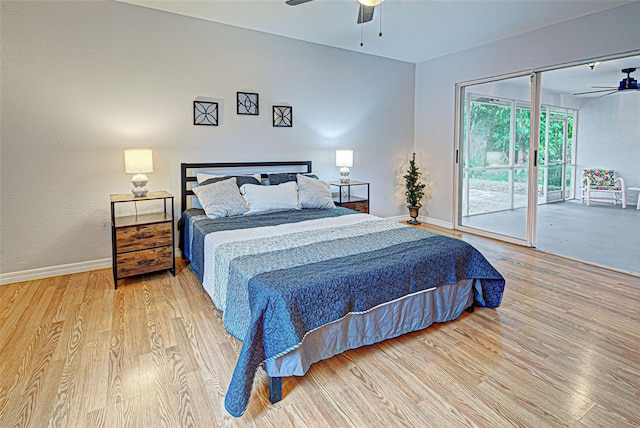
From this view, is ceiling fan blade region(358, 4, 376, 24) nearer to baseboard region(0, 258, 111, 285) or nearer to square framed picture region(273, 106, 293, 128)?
square framed picture region(273, 106, 293, 128)

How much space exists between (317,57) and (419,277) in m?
3.67

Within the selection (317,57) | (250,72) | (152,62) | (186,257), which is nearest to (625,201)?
(317,57)

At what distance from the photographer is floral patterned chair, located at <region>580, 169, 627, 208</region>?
6.44 metres

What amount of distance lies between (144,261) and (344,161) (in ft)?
9.29

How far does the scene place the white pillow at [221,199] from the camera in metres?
3.63

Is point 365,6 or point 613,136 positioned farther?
point 613,136

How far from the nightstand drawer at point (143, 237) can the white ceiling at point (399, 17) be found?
2273 millimetres

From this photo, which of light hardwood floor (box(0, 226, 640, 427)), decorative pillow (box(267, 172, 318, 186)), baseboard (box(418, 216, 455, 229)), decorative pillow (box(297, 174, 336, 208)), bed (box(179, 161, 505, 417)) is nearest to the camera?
light hardwood floor (box(0, 226, 640, 427))

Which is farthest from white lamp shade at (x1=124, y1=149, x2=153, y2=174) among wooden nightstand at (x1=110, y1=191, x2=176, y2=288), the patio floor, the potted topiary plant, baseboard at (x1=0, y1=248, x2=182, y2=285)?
the patio floor

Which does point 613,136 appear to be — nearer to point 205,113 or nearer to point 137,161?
point 205,113

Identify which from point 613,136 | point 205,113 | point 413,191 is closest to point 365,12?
point 205,113

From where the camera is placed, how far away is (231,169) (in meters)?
4.39

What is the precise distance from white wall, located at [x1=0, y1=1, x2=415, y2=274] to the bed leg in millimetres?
2920

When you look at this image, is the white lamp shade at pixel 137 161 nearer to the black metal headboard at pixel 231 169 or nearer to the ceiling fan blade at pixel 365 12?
the black metal headboard at pixel 231 169
